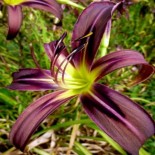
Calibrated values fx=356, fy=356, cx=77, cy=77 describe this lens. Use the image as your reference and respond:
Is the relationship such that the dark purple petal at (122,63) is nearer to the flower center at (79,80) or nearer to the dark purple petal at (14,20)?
the flower center at (79,80)

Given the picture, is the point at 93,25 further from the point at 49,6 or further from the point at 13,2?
the point at 13,2

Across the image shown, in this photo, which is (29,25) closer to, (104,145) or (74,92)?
(104,145)

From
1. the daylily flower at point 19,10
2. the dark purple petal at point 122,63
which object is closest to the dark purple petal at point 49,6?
the daylily flower at point 19,10

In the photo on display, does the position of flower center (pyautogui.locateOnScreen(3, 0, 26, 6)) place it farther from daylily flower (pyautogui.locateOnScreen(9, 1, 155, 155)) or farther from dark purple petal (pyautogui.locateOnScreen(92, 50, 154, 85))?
dark purple petal (pyautogui.locateOnScreen(92, 50, 154, 85))

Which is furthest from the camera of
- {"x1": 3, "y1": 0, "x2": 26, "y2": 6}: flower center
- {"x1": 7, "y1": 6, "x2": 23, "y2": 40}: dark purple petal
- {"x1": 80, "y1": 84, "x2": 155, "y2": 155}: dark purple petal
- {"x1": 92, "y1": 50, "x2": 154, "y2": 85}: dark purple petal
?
{"x1": 3, "y1": 0, "x2": 26, "y2": 6}: flower center

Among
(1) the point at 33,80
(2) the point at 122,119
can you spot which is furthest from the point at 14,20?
(2) the point at 122,119

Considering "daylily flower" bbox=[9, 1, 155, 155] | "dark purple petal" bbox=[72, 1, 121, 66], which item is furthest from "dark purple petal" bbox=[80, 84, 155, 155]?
"dark purple petal" bbox=[72, 1, 121, 66]
